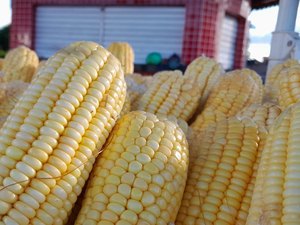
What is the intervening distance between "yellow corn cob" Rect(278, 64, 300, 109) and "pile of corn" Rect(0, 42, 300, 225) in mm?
A: 20

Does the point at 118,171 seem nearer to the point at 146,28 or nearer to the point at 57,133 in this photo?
the point at 57,133

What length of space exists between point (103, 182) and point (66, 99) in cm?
22

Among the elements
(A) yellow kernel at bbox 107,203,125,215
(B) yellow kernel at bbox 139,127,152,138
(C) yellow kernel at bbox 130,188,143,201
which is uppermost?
(B) yellow kernel at bbox 139,127,152,138

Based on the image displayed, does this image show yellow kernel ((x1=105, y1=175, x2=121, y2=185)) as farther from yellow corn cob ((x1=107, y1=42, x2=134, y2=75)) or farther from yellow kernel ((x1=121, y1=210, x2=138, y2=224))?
yellow corn cob ((x1=107, y1=42, x2=134, y2=75))

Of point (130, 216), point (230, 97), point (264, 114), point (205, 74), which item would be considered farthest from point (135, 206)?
point (205, 74)

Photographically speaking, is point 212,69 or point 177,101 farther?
point 212,69

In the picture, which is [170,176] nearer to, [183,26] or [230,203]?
[230,203]

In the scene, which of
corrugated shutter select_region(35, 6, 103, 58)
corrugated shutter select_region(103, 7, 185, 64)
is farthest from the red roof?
corrugated shutter select_region(35, 6, 103, 58)

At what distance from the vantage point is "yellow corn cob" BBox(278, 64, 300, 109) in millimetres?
1113

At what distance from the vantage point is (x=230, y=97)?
1.54 m

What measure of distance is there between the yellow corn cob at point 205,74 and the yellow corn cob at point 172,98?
17 centimetres

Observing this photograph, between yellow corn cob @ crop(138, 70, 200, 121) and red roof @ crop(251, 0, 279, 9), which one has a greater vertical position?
red roof @ crop(251, 0, 279, 9)

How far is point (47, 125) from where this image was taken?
83 centimetres

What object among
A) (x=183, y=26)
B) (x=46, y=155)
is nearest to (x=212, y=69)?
(x=46, y=155)
